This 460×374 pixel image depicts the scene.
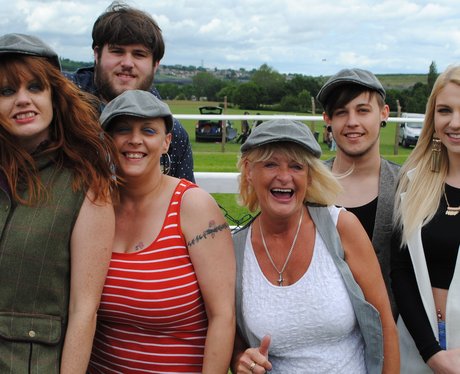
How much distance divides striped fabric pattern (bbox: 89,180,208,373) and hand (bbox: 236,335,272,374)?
7.6 inches

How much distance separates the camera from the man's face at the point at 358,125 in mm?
2648

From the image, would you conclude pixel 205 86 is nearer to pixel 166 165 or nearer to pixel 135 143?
pixel 166 165

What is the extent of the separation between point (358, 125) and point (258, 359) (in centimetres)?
123

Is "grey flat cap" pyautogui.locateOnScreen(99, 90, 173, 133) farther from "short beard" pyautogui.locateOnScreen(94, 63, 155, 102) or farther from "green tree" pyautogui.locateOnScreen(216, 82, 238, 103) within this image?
"green tree" pyautogui.locateOnScreen(216, 82, 238, 103)

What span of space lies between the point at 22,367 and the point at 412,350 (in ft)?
5.39

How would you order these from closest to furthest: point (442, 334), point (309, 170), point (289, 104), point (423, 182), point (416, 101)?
point (309, 170), point (442, 334), point (423, 182), point (416, 101), point (289, 104)

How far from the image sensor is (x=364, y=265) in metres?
2.11

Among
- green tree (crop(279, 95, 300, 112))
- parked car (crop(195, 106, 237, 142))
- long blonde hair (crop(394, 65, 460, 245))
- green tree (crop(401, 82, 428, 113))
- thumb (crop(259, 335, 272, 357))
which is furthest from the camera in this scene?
green tree (crop(279, 95, 300, 112))

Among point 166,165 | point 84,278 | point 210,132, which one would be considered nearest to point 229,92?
point 210,132

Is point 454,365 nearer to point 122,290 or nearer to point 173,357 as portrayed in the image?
point 173,357

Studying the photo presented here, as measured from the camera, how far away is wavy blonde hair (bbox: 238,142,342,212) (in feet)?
6.95

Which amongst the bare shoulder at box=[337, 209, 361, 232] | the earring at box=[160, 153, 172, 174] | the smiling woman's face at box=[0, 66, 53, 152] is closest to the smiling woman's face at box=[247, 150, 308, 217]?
the bare shoulder at box=[337, 209, 361, 232]

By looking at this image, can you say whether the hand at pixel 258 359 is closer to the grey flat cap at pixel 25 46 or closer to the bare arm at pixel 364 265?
the bare arm at pixel 364 265

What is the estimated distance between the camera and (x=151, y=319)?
2.03 meters
